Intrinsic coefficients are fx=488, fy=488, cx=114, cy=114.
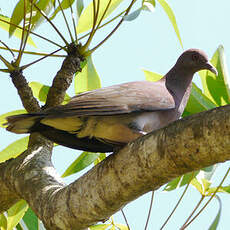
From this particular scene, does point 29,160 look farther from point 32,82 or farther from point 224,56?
point 224,56

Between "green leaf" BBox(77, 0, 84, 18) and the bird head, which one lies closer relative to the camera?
"green leaf" BBox(77, 0, 84, 18)

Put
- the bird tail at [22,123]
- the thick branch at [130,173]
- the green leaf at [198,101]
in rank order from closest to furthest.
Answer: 1. the thick branch at [130,173]
2. the bird tail at [22,123]
3. the green leaf at [198,101]

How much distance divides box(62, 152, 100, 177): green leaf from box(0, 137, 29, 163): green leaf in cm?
44

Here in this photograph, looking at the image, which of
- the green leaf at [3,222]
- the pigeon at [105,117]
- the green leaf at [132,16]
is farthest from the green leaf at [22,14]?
the green leaf at [3,222]

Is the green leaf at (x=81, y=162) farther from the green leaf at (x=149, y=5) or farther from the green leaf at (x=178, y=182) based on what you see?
the green leaf at (x=149, y=5)

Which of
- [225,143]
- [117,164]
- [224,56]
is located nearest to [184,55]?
[224,56]

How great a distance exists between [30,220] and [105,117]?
1004mm

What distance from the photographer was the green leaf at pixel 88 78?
3.30 m

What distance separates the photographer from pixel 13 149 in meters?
3.37

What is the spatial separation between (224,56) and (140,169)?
40.1 inches

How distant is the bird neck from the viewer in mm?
3314

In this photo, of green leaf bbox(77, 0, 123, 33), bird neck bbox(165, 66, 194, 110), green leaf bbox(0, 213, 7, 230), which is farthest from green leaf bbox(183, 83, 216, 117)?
green leaf bbox(0, 213, 7, 230)

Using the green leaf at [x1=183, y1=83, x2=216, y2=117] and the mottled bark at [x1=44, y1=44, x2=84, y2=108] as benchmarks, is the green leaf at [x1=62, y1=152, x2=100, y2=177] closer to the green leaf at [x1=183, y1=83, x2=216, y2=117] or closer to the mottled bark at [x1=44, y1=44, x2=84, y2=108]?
the mottled bark at [x1=44, y1=44, x2=84, y2=108]

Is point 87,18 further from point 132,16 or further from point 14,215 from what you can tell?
point 14,215
